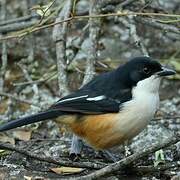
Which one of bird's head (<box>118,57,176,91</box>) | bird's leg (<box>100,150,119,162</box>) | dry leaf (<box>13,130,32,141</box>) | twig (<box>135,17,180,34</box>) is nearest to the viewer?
bird's head (<box>118,57,176,91</box>)

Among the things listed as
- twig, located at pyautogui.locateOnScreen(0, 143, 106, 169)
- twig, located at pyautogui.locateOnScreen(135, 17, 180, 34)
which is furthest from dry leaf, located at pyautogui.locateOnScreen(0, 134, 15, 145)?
twig, located at pyautogui.locateOnScreen(135, 17, 180, 34)

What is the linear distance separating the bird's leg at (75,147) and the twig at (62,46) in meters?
0.47

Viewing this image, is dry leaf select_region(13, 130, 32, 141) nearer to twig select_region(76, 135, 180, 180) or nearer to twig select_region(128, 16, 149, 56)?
twig select_region(128, 16, 149, 56)

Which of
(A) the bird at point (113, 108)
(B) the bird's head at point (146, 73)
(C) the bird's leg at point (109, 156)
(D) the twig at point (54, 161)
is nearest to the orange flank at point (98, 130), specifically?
(A) the bird at point (113, 108)

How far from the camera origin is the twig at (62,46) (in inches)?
207

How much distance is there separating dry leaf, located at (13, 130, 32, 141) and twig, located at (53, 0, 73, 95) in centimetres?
51

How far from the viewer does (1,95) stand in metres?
5.70

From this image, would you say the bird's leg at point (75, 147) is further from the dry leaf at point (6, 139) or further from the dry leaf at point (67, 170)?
the dry leaf at point (6, 139)

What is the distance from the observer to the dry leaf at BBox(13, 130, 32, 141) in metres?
5.31

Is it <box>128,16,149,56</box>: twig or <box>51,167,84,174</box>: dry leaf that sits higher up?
<box>128,16,149,56</box>: twig

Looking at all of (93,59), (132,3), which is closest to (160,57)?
(132,3)

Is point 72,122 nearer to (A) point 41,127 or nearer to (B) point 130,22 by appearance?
(A) point 41,127

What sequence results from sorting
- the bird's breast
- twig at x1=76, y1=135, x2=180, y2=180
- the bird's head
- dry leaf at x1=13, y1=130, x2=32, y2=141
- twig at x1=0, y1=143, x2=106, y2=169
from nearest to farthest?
1. twig at x1=76, y1=135, x2=180, y2=180
2. twig at x1=0, y1=143, x2=106, y2=169
3. the bird's breast
4. the bird's head
5. dry leaf at x1=13, y1=130, x2=32, y2=141

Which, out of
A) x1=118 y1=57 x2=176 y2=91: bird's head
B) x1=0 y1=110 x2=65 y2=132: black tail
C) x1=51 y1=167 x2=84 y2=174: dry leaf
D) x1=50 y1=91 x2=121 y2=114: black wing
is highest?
x1=118 y1=57 x2=176 y2=91: bird's head
